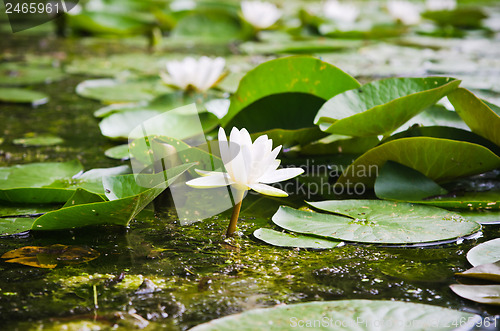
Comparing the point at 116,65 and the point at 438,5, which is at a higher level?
the point at 438,5

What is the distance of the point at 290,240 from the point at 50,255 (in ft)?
1.48

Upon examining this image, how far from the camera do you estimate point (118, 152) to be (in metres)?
1.46

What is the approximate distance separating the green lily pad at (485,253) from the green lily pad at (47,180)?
0.80 metres

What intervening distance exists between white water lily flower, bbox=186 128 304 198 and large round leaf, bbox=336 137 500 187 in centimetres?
31

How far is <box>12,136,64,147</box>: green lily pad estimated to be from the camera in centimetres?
157

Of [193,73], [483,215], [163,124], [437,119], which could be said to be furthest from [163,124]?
[483,215]

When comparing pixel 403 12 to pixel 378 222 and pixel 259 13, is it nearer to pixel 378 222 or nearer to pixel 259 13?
pixel 259 13

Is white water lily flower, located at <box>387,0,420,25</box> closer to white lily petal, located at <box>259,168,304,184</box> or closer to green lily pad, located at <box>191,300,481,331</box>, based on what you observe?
white lily petal, located at <box>259,168,304,184</box>

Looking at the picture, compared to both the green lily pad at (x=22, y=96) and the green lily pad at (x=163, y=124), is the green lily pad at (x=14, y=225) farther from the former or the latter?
the green lily pad at (x=22, y=96)

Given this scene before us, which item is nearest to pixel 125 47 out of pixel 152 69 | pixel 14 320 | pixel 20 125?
pixel 152 69

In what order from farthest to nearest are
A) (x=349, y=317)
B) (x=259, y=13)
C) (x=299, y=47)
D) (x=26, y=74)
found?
(x=259, y=13) < (x=299, y=47) < (x=26, y=74) < (x=349, y=317)

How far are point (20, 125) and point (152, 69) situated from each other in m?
0.93

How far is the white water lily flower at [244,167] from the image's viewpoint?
35.3 inches

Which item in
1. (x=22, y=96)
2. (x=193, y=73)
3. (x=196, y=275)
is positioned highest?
(x=193, y=73)
